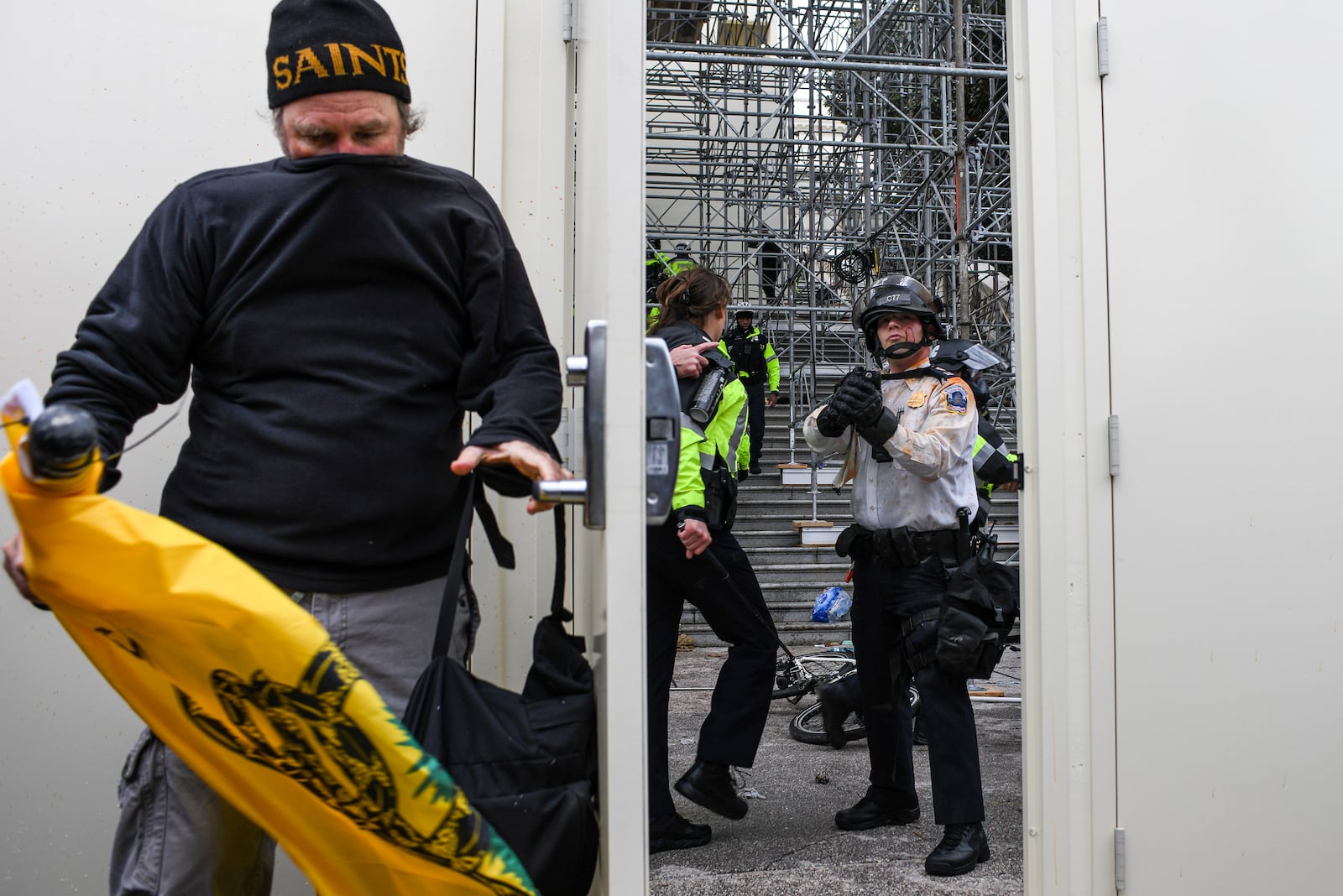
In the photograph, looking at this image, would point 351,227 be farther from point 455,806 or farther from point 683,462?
point 683,462

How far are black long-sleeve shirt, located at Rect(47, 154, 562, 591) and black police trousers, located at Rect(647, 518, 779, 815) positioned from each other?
1952 millimetres

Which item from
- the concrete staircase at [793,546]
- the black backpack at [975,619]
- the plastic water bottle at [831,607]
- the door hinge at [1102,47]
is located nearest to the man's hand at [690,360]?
the black backpack at [975,619]

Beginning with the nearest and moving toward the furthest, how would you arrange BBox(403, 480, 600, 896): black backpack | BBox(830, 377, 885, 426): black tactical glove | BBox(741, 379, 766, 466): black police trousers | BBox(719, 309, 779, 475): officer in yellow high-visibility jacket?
1. BBox(403, 480, 600, 896): black backpack
2. BBox(830, 377, 885, 426): black tactical glove
3. BBox(741, 379, 766, 466): black police trousers
4. BBox(719, 309, 779, 475): officer in yellow high-visibility jacket

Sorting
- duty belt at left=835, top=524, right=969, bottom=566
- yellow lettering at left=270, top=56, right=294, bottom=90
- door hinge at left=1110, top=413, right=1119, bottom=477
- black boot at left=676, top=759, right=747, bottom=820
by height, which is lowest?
black boot at left=676, top=759, right=747, bottom=820

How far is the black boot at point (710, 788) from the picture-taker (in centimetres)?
377

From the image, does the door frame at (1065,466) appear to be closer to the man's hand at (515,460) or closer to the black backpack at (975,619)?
the black backpack at (975,619)

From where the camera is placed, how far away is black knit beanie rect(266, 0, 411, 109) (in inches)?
64.6

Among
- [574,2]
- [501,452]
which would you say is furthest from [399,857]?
[574,2]

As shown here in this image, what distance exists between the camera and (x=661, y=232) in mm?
12422

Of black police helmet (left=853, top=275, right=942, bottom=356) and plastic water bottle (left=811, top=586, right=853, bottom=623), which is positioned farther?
plastic water bottle (left=811, top=586, right=853, bottom=623)

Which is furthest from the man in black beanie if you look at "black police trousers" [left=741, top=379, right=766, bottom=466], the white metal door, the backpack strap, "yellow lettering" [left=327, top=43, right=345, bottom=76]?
"black police trousers" [left=741, top=379, right=766, bottom=466]

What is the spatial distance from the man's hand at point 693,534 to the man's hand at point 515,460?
2.12 m

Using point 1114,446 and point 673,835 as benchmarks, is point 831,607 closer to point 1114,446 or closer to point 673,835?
point 673,835

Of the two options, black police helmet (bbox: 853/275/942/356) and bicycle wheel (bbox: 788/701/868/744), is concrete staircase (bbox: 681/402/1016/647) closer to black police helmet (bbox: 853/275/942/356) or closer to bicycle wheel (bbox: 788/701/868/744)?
bicycle wheel (bbox: 788/701/868/744)
